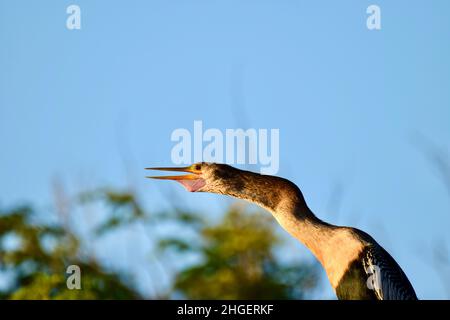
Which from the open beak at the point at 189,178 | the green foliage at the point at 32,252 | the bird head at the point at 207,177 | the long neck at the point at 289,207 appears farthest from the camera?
the green foliage at the point at 32,252

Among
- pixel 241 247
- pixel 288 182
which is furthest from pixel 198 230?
pixel 288 182

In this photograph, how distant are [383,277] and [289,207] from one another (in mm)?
1048

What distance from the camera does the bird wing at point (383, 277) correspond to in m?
8.57

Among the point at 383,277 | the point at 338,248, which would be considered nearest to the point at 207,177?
the point at 338,248

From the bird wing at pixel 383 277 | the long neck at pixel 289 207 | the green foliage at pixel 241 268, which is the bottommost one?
the green foliage at pixel 241 268

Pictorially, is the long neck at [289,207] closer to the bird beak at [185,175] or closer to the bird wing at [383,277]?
the bird wing at [383,277]

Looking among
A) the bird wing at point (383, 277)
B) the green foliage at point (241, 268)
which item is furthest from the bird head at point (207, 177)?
the green foliage at point (241, 268)

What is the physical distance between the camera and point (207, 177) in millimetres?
9367

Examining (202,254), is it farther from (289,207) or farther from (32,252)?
(289,207)

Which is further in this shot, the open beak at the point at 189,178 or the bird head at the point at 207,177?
the open beak at the point at 189,178
